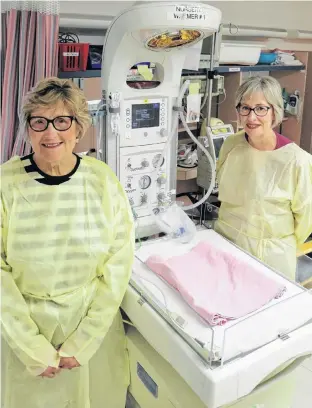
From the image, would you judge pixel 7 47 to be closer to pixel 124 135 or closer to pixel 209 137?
pixel 124 135

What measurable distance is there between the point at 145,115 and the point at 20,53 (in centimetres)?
61

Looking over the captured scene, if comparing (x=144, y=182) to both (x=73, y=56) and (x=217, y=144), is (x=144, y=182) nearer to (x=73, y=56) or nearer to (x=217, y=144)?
(x=73, y=56)

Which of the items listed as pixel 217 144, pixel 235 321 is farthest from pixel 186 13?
pixel 217 144

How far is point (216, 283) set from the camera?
1.55 meters

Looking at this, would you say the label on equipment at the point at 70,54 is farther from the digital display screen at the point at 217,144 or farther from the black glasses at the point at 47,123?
the digital display screen at the point at 217,144

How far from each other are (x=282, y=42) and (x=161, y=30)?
276 centimetres

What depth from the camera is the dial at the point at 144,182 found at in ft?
6.31

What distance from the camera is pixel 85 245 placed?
142 cm

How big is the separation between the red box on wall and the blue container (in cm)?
169

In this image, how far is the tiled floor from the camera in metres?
2.11

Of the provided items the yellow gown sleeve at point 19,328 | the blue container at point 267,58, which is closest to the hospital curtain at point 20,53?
the yellow gown sleeve at point 19,328

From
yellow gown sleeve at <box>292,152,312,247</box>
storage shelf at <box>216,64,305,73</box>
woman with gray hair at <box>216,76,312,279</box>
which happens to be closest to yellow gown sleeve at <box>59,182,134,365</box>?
woman with gray hair at <box>216,76,312,279</box>

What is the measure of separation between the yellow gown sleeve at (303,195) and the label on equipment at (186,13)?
2.31 feet

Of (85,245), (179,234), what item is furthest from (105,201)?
(179,234)
